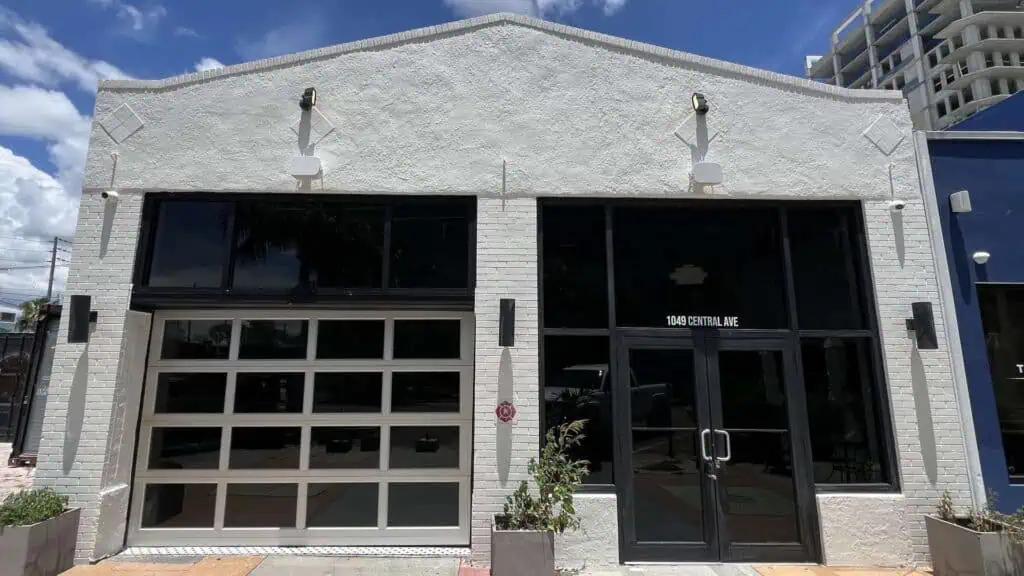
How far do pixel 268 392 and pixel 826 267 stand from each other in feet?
21.4

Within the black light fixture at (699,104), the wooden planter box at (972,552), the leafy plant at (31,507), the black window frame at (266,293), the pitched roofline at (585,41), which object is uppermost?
the pitched roofline at (585,41)

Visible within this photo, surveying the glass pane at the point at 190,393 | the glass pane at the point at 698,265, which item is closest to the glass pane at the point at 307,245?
the glass pane at the point at 190,393

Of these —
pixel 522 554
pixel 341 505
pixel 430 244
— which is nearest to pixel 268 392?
pixel 341 505

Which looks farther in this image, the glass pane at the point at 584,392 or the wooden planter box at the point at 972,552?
the glass pane at the point at 584,392

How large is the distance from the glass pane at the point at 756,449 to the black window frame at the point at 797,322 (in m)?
0.33

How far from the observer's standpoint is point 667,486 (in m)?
5.40

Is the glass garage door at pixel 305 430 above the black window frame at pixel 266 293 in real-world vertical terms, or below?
below

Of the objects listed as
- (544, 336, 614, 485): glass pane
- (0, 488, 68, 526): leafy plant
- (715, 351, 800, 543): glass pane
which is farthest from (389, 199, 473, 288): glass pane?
(0, 488, 68, 526): leafy plant

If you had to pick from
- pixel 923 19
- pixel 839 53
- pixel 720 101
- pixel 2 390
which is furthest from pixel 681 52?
pixel 839 53

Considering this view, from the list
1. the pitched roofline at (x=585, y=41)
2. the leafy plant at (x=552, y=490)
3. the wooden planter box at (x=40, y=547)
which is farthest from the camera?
the pitched roofline at (x=585, y=41)

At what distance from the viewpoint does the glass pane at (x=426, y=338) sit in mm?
5953

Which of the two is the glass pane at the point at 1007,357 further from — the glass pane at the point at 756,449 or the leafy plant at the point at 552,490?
the leafy plant at the point at 552,490

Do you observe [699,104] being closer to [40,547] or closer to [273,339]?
[273,339]

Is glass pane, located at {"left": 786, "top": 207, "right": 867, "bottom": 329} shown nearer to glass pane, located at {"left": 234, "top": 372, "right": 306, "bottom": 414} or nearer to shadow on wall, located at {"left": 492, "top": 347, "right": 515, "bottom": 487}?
shadow on wall, located at {"left": 492, "top": 347, "right": 515, "bottom": 487}
